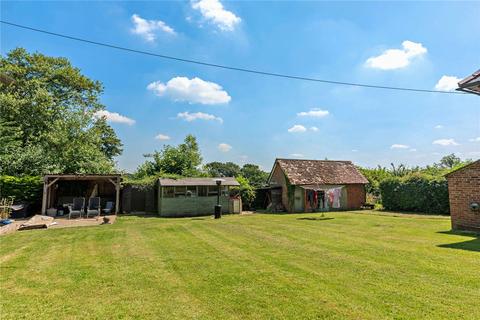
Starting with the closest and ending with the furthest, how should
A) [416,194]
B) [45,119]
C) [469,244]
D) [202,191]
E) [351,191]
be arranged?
[469,244], [202,191], [416,194], [45,119], [351,191]

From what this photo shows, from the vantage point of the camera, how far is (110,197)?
1978 cm

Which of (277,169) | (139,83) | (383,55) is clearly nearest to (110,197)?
(139,83)

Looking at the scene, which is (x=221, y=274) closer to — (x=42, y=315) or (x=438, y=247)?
(x=42, y=315)

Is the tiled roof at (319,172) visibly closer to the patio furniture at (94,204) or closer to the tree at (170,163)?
the tree at (170,163)

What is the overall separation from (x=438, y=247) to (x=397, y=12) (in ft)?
29.5

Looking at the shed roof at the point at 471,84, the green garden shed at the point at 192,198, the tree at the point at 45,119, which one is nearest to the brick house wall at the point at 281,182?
the green garden shed at the point at 192,198

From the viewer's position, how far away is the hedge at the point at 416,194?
18031mm

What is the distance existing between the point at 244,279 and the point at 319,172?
67.8 ft

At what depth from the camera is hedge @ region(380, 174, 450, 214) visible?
710 inches

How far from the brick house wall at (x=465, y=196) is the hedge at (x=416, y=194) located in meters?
8.95

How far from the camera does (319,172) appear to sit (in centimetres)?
2419

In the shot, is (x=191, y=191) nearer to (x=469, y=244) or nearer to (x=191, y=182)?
(x=191, y=182)

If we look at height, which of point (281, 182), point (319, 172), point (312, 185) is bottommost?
point (312, 185)

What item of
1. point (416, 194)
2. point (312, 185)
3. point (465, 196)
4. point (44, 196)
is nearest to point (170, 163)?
point (44, 196)
